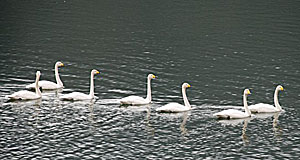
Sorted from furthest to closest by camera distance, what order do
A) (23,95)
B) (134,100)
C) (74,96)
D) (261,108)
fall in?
(74,96)
(23,95)
(134,100)
(261,108)

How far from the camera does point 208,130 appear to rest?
114ft

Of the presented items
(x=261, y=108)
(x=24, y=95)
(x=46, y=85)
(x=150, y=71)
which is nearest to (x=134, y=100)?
(x=24, y=95)

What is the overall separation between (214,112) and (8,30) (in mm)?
41960

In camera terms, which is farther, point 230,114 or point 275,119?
point 275,119

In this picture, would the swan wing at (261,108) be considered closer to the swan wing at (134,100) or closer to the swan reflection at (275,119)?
the swan reflection at (275,119)

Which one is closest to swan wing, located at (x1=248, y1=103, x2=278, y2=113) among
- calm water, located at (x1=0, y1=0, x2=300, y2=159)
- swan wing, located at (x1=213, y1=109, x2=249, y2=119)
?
calm water, located at (x1=0, y1=0, x2=300, y2=159)

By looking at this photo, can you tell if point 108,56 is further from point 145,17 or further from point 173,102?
point 145,17

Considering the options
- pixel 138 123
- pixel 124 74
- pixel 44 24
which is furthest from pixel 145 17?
pixel 138 123

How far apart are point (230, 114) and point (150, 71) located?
16.1m

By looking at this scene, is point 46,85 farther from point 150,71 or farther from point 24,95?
point 150,71

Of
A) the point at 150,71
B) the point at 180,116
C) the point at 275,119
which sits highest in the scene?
the point at 150,71

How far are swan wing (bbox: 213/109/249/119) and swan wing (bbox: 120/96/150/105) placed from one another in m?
5.85

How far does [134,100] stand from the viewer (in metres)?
40.2

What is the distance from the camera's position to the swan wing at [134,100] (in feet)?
131
